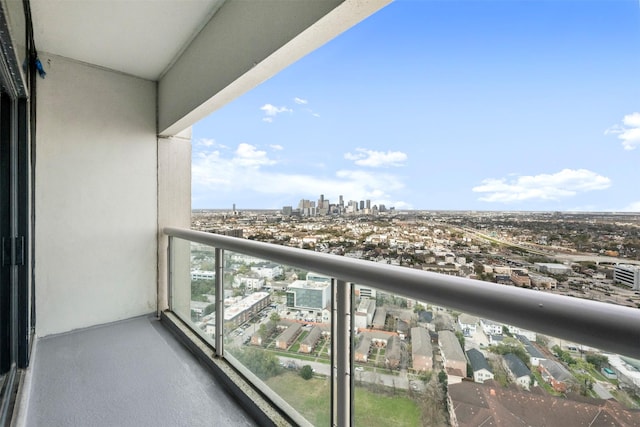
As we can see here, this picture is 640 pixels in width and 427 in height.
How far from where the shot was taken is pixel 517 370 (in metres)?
0.78

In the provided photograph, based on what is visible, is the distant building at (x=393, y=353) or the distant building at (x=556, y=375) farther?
the distant building at (x=393, y=353)

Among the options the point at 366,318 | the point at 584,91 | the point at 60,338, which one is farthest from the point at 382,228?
the point at 60,338

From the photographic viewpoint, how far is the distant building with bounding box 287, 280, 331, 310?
143 centimetres

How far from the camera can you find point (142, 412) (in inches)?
71.8

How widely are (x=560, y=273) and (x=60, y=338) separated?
12.4ft

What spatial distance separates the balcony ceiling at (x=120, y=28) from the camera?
213 centimetres

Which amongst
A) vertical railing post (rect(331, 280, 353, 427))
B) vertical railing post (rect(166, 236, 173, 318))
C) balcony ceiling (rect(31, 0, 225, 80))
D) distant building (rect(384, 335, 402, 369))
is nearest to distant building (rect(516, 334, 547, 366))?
distant building (rect(384, 335, 402, 369))

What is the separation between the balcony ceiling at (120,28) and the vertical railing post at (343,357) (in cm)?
216

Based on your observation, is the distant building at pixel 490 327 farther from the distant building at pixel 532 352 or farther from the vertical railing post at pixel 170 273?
the vertical railing post at pixel 170 273

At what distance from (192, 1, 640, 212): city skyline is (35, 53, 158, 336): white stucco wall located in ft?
5.62

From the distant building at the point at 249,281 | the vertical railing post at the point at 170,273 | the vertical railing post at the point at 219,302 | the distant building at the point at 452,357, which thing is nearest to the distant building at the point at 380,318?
the distant building at the point at 452,357

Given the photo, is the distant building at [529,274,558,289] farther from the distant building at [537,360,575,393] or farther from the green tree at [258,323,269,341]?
the green tree at [258,323,269,341]

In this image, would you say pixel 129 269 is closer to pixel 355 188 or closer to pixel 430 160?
pixel 355 188

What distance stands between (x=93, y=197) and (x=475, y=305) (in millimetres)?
3508
